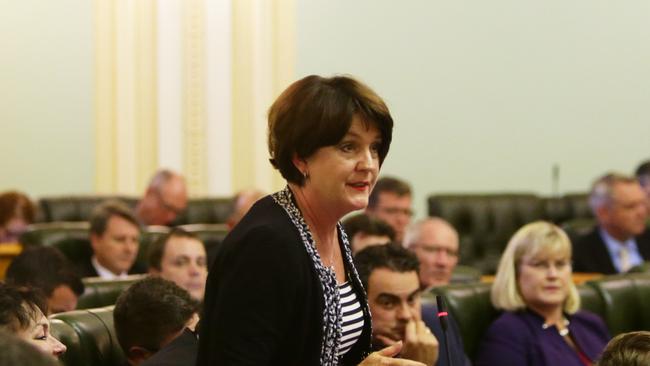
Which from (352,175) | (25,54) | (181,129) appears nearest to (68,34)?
(25,54)

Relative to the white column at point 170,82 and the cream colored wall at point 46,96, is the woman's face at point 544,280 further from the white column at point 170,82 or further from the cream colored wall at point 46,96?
the cream colored wall at point 46,96

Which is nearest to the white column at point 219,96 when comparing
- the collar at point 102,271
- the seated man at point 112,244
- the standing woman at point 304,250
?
the seated man at point 112,244

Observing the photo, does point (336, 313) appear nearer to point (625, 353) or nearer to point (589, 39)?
point (625, 353)

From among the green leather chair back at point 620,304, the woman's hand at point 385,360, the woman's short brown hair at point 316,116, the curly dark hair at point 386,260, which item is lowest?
the green leather chair back at point 620,304

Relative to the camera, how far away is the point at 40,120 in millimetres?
9336

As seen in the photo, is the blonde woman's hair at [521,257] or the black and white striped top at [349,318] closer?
the black and white striped top at [349,318]

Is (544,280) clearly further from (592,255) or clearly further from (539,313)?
(592,255)

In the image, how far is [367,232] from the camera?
4977mm

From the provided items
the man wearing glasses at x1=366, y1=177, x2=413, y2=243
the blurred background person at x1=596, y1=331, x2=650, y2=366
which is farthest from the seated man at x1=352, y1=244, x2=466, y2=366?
the man wearing glasses at x1=366, y1=177, x2=413, y2=243

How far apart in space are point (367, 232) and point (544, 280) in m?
0.85

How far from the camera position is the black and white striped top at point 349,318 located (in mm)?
2270

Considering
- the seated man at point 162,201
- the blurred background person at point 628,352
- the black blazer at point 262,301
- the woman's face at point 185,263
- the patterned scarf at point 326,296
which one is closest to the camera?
the black blazer at point 262,301

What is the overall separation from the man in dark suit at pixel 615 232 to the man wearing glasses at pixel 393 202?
1092mm

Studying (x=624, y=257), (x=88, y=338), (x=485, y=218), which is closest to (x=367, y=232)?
(x=88, y=338)
